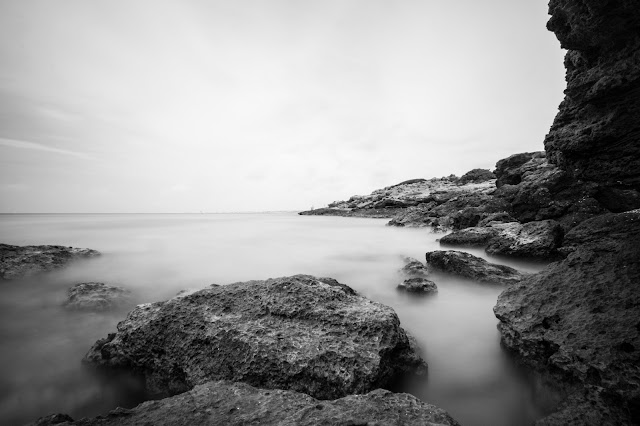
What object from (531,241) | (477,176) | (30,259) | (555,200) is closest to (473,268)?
(531,241)

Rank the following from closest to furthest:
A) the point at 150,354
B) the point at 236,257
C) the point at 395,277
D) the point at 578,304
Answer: the point at 578,304 < the point at 150,354 < the point at 395,277 < the point at 236,257

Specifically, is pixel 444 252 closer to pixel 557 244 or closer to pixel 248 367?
pixel 557 244

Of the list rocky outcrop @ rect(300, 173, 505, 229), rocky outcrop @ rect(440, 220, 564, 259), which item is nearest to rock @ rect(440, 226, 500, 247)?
rocky outcrop @ rect(440, 220, 564, 259)

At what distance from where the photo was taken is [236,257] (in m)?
11.7

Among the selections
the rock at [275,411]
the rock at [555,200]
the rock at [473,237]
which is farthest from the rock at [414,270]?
the rock at [275,411]

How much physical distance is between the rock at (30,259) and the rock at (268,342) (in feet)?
17.3

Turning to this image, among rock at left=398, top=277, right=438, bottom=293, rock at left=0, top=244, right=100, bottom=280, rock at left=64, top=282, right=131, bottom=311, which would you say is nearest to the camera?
rock at left=64, top=282, right=131, bottom=311

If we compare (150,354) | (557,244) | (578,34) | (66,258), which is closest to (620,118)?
(578,34)

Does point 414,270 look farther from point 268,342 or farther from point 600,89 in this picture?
point 268,342

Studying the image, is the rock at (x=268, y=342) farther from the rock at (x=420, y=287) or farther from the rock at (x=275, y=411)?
the rock at (x=420, y=287)

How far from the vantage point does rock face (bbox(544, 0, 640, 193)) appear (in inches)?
196

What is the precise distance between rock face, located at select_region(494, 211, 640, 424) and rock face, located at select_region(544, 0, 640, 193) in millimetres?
2617

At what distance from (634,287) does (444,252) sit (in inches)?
193

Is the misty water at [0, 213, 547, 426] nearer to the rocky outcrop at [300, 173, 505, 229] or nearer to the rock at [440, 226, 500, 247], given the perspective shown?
the rock at [440, 226, 500, 247]
